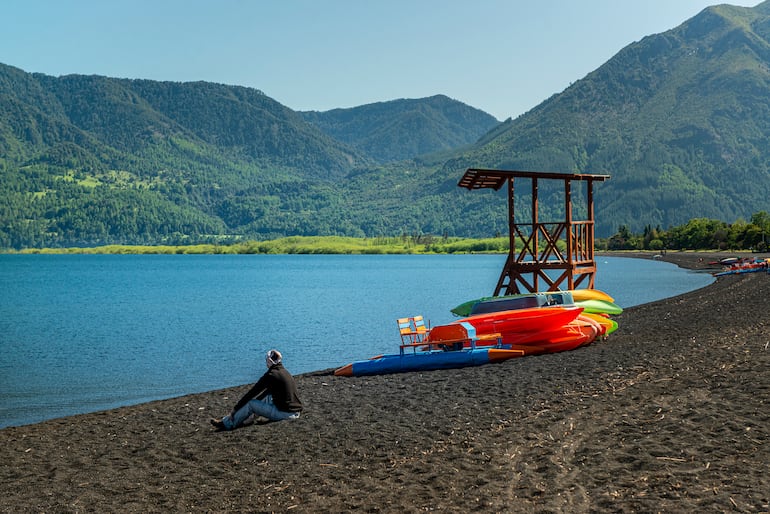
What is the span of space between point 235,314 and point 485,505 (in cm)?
5395

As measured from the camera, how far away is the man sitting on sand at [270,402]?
15898mm

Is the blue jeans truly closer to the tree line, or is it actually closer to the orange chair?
the orange chair

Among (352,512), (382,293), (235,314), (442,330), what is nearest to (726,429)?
(352,512)

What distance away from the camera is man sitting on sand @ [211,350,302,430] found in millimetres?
15898

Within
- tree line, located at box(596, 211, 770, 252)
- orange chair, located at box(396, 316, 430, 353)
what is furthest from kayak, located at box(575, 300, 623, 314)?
tree line, located at box(596, 211, 770, 252)

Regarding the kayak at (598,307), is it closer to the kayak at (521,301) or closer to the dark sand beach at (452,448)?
the kayak at (521,301)

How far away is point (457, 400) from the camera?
17.2 meters

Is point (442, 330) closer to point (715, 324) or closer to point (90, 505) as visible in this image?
point (715, 324)

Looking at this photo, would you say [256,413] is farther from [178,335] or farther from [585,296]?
[178,335]

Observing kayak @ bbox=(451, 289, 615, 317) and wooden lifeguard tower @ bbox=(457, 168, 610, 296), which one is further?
wooden lifeguard tower @ bbox=(457, 168, 610, 296)

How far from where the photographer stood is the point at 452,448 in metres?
13.0

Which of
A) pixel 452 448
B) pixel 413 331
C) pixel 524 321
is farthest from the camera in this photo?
pixel 413 331

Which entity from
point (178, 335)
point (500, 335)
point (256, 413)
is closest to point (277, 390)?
point (256, 413)

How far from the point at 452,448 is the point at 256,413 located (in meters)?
4.57
